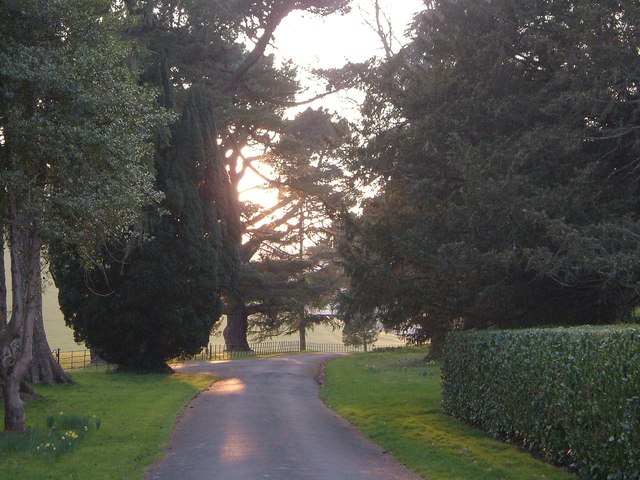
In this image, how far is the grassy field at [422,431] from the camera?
37.4 ft

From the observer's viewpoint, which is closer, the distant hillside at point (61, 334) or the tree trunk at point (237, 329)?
the tree trunk at point (237, 329)

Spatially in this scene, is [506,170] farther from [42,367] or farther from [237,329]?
[237,329]

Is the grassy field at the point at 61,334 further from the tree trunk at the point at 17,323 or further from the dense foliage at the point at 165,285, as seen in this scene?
the tree trunk at the point at 17,323

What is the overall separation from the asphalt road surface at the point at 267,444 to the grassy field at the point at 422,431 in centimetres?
43

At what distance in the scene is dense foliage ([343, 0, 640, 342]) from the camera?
15867 millimetres

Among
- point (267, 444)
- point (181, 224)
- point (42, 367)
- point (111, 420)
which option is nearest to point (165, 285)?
point (181, 224)

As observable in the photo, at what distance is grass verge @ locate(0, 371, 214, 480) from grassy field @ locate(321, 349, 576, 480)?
410cm

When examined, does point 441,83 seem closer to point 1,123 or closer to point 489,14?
point 489,14

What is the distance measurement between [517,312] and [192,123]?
16.1 meters

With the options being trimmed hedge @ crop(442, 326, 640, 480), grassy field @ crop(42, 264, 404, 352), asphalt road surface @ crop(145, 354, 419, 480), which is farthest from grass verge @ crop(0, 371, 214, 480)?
grassy field @ crop(42, 264, 404, 352)

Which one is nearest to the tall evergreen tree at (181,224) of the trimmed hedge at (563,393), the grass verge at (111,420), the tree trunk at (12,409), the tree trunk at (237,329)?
the grass verge at (111,420)

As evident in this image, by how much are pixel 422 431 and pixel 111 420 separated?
6.39 metres

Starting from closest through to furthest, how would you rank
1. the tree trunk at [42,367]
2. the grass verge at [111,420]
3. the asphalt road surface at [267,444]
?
the grass verge at [111,420], the asphalt road surface at [267,444], the tree trunk at [42,367]

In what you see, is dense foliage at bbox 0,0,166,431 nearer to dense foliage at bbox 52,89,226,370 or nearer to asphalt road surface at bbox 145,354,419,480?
asphalt road surface at bbox 145,354,419,480
